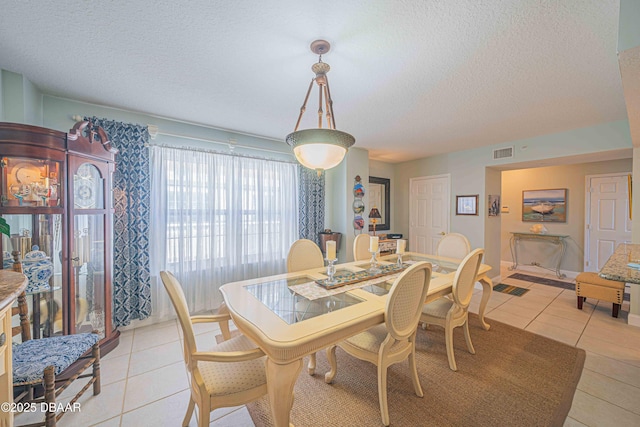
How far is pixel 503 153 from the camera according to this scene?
3938mm

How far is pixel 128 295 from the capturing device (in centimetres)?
266

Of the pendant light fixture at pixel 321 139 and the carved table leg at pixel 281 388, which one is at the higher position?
the pendant light fixture at pixel 321 139

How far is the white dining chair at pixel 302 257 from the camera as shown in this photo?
8.14 ft

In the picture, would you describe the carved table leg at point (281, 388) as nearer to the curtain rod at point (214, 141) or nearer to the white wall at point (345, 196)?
the curtain rod at point (214, 141)

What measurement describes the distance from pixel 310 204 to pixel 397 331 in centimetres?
281

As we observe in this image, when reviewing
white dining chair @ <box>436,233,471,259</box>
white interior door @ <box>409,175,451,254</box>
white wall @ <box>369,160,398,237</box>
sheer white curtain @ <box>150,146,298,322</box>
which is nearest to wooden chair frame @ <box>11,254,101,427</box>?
sheer white curtain @ <box>150,146,298,322</box>

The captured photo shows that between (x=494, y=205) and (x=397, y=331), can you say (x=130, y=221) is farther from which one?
(x=494, y=205)

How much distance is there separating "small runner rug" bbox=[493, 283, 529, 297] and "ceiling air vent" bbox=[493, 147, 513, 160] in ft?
7.25

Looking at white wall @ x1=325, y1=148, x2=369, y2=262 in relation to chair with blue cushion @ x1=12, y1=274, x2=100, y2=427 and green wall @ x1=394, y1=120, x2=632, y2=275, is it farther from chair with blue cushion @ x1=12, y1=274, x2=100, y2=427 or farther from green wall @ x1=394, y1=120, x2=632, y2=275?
chair with blue cushion @ x1=12, y1=274, x2=100, y2=427

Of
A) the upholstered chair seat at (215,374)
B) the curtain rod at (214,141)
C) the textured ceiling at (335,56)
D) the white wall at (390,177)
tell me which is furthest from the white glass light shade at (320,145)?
the white wall at (390,177)

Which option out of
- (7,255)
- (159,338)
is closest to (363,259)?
(159,338)

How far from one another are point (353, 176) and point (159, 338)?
11.4 feet

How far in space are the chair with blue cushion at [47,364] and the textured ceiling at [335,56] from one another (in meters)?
1.81

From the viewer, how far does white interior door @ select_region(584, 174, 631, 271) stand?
4285 millimetres
